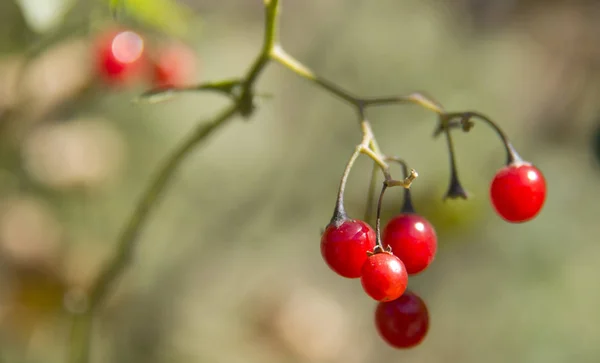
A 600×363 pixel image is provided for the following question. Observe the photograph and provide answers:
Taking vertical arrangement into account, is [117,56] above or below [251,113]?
below

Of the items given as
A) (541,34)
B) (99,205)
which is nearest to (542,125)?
(541,34)


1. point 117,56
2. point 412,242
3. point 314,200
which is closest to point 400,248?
point 412,242

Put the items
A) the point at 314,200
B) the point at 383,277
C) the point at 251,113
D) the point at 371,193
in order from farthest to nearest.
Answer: the point at 314,200, the point at 251,113, the point at 371,193, the point at 383,277

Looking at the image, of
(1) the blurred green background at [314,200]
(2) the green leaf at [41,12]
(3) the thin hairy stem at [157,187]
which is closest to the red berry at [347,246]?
(3) the thin hairy stem at [157,187]

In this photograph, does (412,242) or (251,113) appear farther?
(251,113)

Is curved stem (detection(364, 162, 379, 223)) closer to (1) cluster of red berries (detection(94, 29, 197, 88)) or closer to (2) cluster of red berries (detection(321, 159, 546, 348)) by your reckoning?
(2) cluster of red berries (detection(321, 159, 546, 348))

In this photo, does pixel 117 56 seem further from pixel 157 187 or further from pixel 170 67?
pixel 157 187
